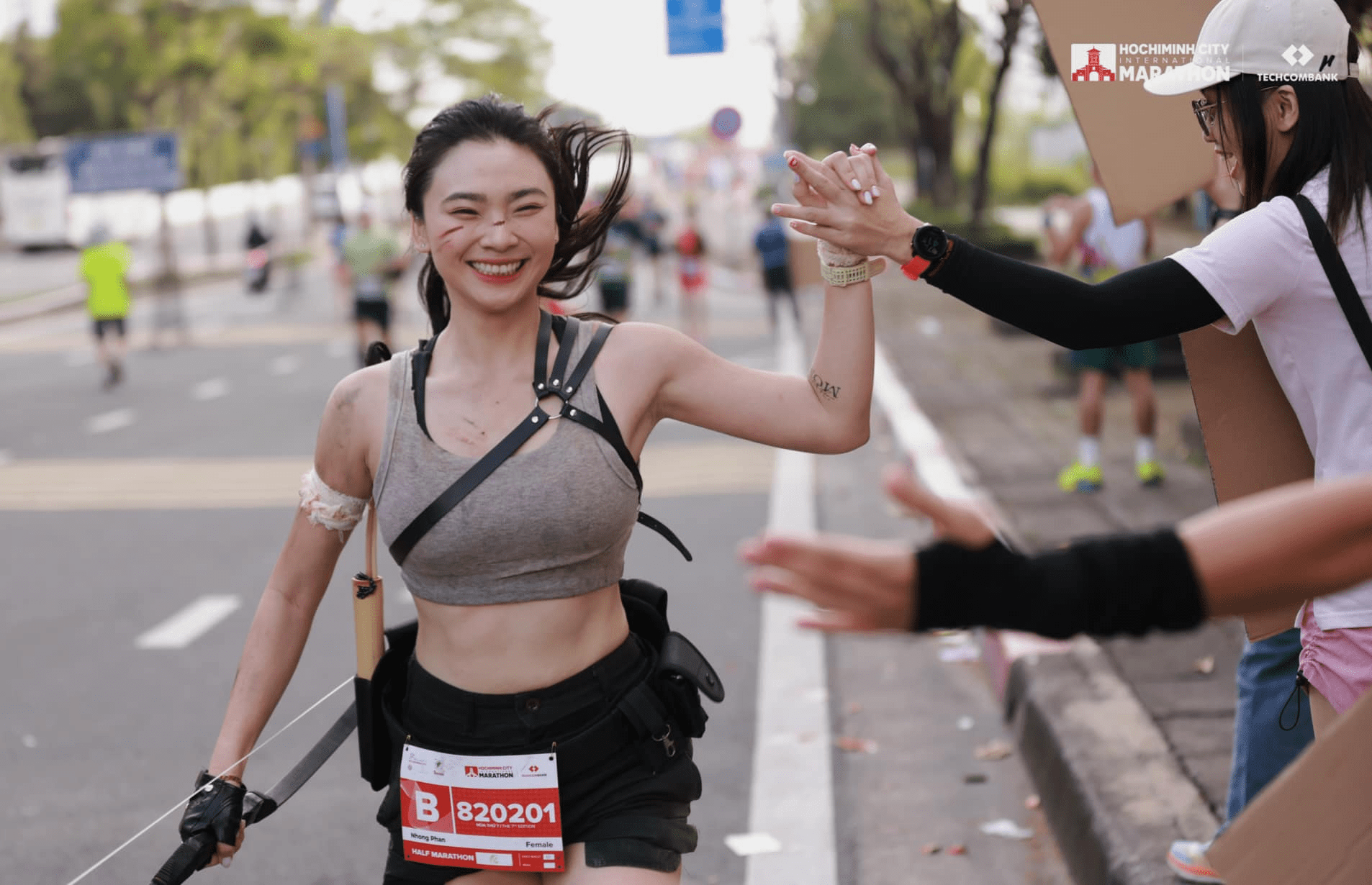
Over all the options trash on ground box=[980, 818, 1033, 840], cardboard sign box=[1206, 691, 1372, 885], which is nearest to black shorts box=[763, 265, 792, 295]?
trash on ground box=[980, 818, 1033, 840]

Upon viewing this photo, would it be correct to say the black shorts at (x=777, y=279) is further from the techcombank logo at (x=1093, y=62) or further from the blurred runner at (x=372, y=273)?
the techcombank logo at (x=1093, y=62)

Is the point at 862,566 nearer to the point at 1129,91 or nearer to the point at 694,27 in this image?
the point at 1129,91

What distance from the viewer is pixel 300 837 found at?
4910 mm

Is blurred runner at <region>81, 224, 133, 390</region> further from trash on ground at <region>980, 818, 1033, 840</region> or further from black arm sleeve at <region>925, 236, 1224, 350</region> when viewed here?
black arm sleeve at <region>925, 236, 1224, 350</region>

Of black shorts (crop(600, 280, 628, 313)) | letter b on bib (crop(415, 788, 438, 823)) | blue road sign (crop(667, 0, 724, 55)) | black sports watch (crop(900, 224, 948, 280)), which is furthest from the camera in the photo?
blue road sign (crop(667, 0, 724, 55))

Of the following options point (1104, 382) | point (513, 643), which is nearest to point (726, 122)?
point (1104, 382)

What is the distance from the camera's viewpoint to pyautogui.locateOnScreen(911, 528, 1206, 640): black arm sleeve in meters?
1.61

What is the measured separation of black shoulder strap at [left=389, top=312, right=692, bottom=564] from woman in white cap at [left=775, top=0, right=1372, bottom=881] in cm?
56

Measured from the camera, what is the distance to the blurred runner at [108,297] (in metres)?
18.8

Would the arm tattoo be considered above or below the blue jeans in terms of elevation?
above

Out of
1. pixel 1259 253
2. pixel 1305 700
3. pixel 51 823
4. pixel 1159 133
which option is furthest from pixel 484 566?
pixel 51 823

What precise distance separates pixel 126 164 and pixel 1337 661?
3460 cm

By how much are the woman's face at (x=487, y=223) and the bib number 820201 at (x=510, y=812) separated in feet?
2.84

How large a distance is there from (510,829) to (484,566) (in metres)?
0.45
